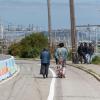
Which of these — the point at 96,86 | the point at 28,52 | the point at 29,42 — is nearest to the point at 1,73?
the point at 96,86

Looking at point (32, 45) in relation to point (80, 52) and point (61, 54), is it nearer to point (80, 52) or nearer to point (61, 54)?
point (80, 52)

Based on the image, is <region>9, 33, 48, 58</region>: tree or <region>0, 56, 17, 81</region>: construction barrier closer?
<region>0, 56, 17, 81</region>: construction barrier

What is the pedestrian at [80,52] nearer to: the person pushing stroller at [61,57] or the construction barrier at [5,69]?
the construction barrier at [5,69]

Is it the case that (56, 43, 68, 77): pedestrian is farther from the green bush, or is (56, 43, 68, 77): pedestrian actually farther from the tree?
Result: the tree

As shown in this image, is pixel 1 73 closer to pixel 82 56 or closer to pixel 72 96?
pixel 72 96

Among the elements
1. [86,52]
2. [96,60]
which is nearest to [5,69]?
[86,52]

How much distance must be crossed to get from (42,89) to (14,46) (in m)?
61.1

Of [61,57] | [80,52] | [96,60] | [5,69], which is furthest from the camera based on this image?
[96,60]

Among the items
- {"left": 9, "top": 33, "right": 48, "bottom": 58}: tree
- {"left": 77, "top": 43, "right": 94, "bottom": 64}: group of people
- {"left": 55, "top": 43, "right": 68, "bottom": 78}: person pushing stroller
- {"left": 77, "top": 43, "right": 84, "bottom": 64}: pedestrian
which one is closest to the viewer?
{"left": 55, "top": 43, "right": 68, "bottom": 78}: person pushing stroller

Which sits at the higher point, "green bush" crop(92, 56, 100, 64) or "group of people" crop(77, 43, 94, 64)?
"group of people" crop(77, 43, 94, 64)

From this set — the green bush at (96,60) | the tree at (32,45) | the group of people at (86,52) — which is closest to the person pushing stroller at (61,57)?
the group of people at (86,52)

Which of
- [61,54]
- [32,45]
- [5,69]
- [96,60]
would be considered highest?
[61,54]

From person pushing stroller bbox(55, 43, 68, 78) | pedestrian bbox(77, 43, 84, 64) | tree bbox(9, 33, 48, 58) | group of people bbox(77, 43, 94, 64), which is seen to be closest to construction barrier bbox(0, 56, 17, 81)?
person pushing stroller bbox(55, 43, 68, 78)

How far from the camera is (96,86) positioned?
851 inches
